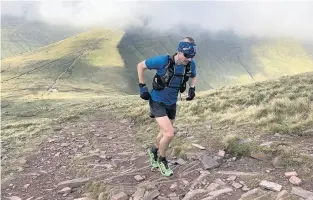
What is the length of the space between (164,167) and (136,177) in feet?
2.76

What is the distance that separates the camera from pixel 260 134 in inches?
458

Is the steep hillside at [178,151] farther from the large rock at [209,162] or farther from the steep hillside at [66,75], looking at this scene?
the steep hillside at [66,75]

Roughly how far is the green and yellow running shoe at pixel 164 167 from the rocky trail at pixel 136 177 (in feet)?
0.47

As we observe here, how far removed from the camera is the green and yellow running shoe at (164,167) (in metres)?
9.48

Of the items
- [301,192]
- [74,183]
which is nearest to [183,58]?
[301,192]

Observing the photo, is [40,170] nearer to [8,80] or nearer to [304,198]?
[304,198]

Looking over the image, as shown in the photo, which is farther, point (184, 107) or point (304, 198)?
point (184, 107)

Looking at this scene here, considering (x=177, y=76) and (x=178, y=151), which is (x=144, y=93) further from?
(x=178, y=151)

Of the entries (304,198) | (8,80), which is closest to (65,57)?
(8,80)

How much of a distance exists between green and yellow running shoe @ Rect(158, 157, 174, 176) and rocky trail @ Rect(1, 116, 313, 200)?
0.14 meters

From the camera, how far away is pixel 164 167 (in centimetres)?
962

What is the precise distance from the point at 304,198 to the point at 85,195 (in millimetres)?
5373

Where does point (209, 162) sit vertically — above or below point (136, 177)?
above

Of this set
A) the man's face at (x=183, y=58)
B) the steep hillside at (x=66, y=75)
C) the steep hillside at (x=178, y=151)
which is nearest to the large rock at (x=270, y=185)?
the steep hillside at (x=178, y=151)
